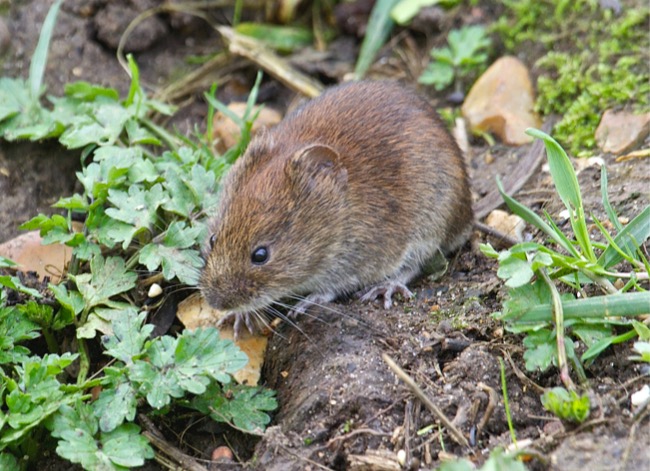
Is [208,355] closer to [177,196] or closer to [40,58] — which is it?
[177,196]

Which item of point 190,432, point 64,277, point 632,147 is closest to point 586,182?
point 632,147

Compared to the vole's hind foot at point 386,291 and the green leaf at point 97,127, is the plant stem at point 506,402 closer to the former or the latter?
the vole's hind foot at point 386,291

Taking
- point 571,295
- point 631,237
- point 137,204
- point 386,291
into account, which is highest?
point 631,237

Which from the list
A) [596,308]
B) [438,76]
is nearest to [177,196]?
[596,308]

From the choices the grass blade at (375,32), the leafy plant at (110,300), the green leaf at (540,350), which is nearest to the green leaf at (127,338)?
the leafy plant at (110,300)

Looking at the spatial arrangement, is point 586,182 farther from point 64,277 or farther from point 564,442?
point 64,277

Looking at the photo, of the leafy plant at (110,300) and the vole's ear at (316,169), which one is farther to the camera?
the vole's ear at (316,169)
